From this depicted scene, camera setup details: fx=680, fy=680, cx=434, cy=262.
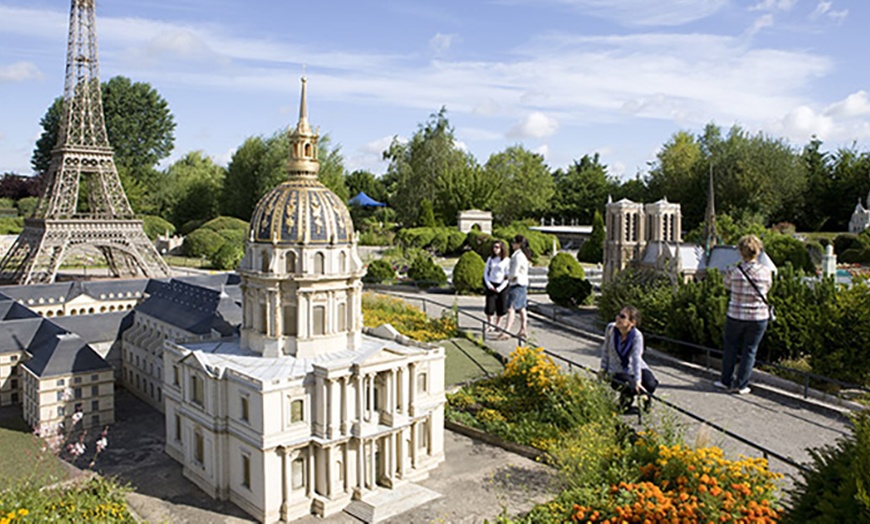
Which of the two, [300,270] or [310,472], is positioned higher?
[300,270]

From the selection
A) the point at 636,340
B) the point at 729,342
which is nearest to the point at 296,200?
the point at 636,340

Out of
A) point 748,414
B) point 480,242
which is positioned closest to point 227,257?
point 480,242

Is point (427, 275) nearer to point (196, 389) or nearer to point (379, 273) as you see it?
point (379, 273)

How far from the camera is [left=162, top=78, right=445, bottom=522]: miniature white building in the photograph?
50.7 ft

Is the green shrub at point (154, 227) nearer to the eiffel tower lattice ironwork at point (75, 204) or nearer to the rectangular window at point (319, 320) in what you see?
the eiffel tower lattice ironwork at point (75, 204)

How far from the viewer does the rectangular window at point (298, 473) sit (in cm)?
1572

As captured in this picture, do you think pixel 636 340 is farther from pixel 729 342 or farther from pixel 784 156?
pixel 784 156

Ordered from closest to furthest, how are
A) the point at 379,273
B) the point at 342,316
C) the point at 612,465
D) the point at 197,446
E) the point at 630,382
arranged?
the point at 612,465 < the point at 630,382 < the point at 197,446 < the point at 342,316 < the point at 379,273

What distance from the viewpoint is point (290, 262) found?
666 inches

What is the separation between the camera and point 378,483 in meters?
16.7

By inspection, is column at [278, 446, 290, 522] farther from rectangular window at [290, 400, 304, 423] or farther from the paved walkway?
the paved walkway

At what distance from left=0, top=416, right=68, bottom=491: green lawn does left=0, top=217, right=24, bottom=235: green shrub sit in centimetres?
5120

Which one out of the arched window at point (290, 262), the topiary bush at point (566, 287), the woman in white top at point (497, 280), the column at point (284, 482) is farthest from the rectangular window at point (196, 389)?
the topiary bush at point (566, 287)

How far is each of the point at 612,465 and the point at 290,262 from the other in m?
8.92
